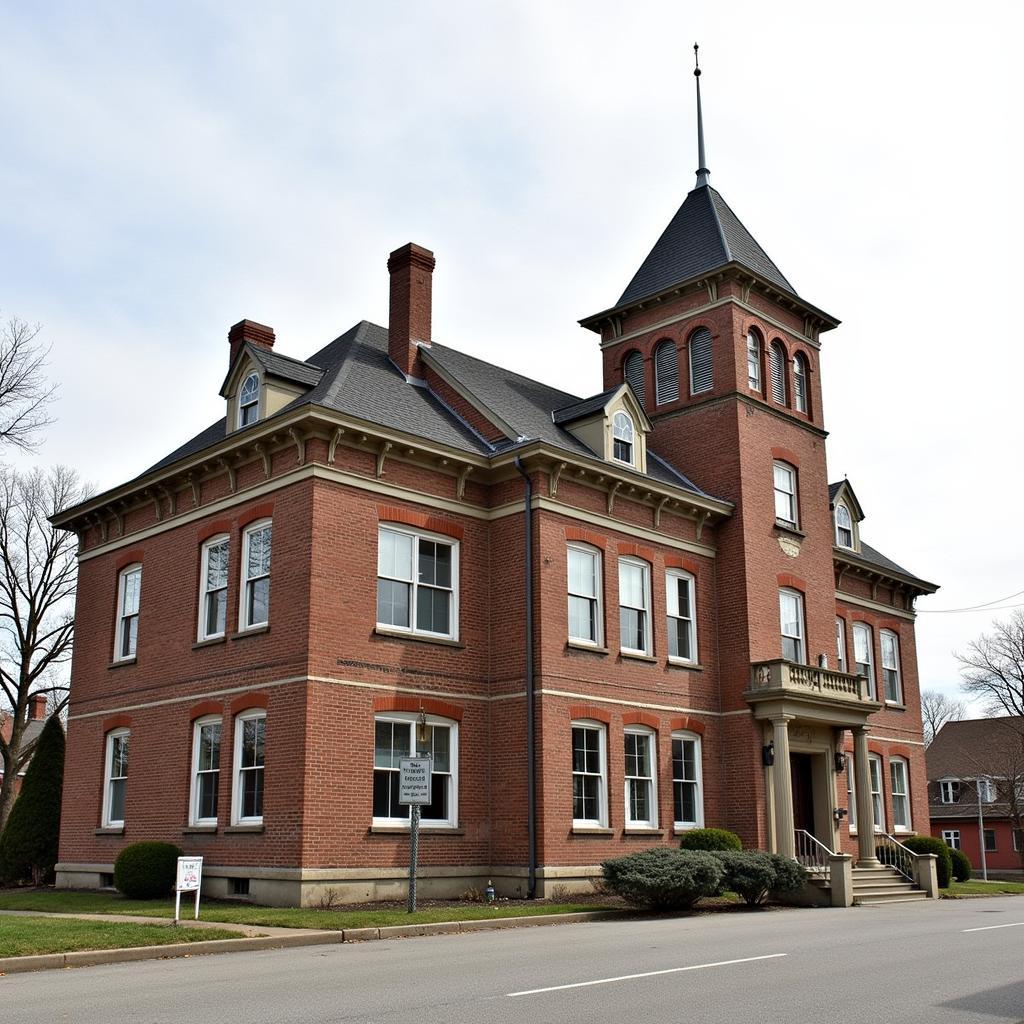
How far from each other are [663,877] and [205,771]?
366 inches

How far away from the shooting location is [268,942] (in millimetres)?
14828

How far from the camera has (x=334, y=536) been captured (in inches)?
849

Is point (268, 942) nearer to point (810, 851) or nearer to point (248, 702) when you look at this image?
point (248, 702)

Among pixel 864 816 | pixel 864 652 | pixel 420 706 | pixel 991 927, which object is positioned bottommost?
pixel 991 927

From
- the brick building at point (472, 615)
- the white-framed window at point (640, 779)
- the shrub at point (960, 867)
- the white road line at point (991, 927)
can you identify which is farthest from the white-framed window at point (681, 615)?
the shrub at point (960, 867)

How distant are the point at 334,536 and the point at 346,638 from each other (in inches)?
74.5

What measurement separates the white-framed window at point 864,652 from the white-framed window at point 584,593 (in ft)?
43.9

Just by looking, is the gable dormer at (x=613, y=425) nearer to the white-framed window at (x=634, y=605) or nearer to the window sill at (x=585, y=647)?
the white-framed window at (x=634, y=605)

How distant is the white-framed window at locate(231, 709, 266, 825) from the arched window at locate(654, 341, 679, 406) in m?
14.1

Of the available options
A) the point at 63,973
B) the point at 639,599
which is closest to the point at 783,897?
the point at 639,599

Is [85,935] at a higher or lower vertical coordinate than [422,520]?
lower

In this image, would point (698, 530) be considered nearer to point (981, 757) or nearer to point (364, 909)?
point (364, 909)

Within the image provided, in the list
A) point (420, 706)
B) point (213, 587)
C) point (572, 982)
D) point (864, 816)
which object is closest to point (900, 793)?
point (864, 816)

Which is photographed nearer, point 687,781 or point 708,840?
point 708,840
